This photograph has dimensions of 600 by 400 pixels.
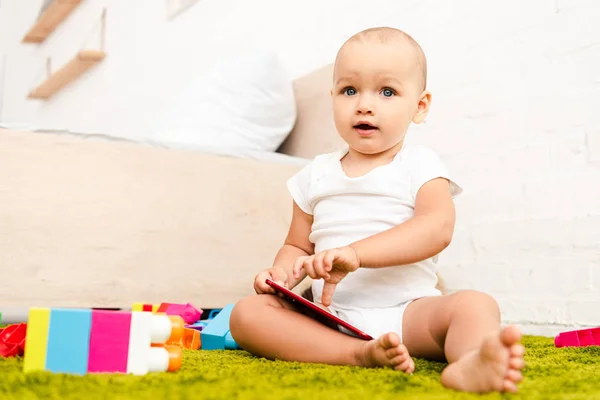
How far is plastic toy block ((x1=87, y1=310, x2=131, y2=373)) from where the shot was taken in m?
0.58

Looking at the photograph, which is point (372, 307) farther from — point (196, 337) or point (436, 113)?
point (436, 113)

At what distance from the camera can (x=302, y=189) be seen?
40.1 inches

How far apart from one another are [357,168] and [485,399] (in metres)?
0.49

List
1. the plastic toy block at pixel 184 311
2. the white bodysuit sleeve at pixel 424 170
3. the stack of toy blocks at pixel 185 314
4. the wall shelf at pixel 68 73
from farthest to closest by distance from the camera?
1. the wall shelf at pixel 68 73
2. the plastic toy block at pixel 184 311
3. the stack of toy blocks at pixel 185 314
4. the white bodysuit sleeve at pixel 424 170

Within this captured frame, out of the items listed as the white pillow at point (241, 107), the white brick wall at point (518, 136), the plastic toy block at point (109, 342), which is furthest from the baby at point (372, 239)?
the white pillow at point (241, 107)

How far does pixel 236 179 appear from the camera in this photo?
1.50 m

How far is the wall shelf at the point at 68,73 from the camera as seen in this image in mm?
3576

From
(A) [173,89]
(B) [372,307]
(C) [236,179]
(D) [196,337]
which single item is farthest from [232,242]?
(A) [173,89]

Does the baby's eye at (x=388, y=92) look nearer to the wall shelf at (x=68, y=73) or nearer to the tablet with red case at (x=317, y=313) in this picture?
the tablet with red case at (x=317, y=313)

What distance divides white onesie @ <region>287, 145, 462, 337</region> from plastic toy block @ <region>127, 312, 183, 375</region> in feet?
0.99

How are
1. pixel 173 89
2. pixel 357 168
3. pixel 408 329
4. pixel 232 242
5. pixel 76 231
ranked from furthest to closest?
pixel 173 89 < pixel 232 242 < pixel 76 231 < pixel 357 168 < pixel 408 329

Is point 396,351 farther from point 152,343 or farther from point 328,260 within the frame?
point 152,343

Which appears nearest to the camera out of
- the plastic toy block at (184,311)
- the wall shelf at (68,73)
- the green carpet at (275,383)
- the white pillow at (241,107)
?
the green carpet at (275,383)

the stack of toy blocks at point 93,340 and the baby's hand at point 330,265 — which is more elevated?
the baby's hand at point 330,265
